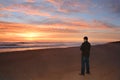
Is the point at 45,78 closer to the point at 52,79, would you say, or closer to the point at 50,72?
the point at 52,79

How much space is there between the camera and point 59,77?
12.3 meters

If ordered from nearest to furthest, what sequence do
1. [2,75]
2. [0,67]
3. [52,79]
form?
[52,79], [2,75], [0,67]

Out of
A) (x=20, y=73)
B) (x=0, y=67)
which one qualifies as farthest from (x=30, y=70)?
(x=0, y=67)

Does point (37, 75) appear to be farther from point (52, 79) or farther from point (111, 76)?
point (111, 76)

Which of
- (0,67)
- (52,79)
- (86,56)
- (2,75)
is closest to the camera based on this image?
(52,79)

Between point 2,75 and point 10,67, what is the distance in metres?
2.59

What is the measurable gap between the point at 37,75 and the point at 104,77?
338 centimetres

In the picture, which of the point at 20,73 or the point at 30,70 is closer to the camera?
the point at 20,73

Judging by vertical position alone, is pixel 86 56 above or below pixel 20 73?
above

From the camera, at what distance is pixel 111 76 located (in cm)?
1270

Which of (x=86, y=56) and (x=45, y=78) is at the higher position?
(x=86, y=56)

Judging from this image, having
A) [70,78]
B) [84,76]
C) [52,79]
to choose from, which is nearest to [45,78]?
[52,79]

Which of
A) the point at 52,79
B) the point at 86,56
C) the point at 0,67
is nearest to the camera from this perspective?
the point at 52,79

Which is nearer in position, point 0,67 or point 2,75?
point 2,75
